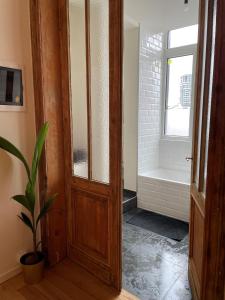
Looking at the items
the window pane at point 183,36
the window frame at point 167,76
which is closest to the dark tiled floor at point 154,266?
the window frame at point 167,76

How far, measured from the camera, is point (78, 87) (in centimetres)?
195

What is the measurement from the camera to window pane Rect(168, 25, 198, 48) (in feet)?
11.6

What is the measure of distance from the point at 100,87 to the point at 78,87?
0.74 feet

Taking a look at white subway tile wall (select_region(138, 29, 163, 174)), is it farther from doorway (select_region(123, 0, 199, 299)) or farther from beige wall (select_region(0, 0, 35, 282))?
beige wall (select_region(0, 0, 35, 282))

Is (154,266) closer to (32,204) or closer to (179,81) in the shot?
(32,204)

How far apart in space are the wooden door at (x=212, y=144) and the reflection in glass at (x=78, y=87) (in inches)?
35.6

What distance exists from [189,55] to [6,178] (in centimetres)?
320

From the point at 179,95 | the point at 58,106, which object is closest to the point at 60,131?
the point at 58,106

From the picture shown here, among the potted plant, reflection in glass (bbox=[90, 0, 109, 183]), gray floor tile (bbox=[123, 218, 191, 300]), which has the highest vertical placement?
reflection in glass (bbox=[90, 0, 109, 183])

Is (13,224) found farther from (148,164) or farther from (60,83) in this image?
(148,164)

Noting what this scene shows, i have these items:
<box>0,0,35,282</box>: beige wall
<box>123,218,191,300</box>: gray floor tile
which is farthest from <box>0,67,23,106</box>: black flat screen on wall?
<box>123,218,191,300</box>: gray floor tile

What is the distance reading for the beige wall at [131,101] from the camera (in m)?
3.37

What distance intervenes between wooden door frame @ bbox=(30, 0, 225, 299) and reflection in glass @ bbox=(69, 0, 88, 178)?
13 centimetres

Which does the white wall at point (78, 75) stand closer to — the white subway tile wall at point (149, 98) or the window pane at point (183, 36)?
the white subway tile wall at point (149, 98)
